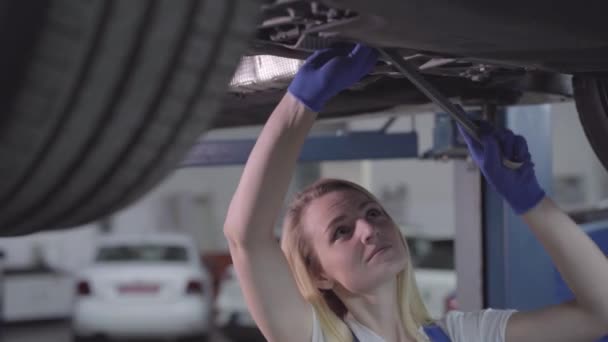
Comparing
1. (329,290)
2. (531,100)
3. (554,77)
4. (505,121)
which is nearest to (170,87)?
(329,290)

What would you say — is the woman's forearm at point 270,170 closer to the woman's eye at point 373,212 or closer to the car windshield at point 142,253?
the woman's eye at point 373,212

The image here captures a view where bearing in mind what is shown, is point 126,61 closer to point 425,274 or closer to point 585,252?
point 585,252

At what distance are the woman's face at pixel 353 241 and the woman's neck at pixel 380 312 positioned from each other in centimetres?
3

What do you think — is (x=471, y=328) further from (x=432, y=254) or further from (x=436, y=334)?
(x=432, y=254)

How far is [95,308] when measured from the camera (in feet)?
20.3

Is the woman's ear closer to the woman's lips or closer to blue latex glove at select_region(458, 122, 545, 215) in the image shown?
the woman's lips

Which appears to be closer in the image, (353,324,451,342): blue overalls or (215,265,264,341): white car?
(353,324,451,342): blue overalls

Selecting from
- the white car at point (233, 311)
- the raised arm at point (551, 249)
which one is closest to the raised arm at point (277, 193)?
the raised arm at point (551, 249)

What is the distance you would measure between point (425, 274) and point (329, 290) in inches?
153

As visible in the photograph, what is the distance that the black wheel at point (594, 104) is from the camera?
4.54 ft

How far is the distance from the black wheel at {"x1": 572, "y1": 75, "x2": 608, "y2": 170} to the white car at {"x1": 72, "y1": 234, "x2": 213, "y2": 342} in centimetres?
502

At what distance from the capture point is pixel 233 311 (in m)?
6.00

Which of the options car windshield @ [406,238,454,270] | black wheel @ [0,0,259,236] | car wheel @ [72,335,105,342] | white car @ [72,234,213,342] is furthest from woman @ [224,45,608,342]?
car wheel @ [72,335,105,342]

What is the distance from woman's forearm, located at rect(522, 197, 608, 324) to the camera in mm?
1385
